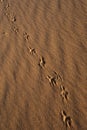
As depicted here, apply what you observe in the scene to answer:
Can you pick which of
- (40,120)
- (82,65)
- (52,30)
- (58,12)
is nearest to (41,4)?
(58,12)

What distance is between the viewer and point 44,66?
3.48 meters

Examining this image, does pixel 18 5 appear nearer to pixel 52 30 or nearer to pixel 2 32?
pixel 2 32

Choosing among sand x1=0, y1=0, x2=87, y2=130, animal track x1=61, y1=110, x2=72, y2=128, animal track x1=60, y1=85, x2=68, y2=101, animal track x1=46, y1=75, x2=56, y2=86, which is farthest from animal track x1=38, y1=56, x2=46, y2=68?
animal track x1=61, y1=110, x2=72, y2=128

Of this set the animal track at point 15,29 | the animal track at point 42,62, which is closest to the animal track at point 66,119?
the animal track at point 42,62

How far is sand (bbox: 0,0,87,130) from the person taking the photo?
112 inches

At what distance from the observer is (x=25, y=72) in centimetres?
346

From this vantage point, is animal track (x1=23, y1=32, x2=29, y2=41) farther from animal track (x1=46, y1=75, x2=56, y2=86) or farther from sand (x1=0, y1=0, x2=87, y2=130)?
animal track (x1=46, y1=75, x2=56, y2=86)

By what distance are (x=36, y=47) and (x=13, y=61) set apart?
0.54 m

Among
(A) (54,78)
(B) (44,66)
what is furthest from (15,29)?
(A) (54,78)

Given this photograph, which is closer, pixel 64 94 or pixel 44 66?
pixel 64 94

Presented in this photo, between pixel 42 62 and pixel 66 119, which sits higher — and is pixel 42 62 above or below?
above

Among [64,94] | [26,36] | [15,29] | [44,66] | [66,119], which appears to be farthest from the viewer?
[15,29]

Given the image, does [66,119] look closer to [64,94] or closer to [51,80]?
[64,94]

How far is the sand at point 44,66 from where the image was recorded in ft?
9.34
